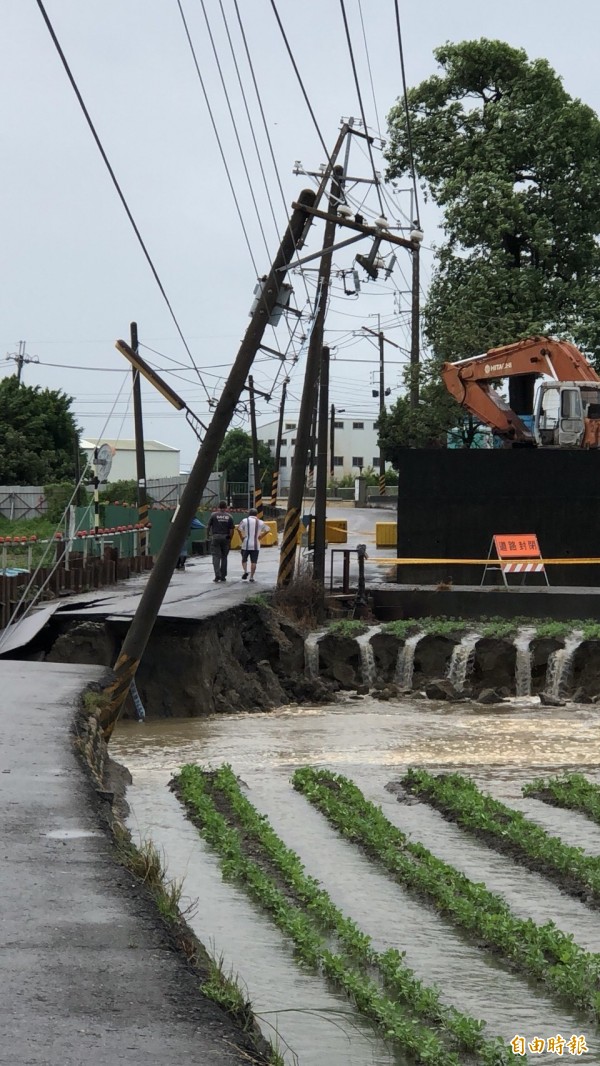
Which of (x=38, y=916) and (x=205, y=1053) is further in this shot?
(x=38, y=916)

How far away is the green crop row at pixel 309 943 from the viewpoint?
671 cm

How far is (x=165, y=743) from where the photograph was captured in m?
17.8

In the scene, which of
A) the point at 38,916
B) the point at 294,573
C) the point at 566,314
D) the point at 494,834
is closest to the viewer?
the point at 38,916

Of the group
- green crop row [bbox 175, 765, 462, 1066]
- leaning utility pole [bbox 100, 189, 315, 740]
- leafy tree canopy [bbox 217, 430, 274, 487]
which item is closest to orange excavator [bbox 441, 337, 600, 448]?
leaning utility pole [bbox 100, 189, 315, 740]

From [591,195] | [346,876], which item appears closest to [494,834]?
[346,876]

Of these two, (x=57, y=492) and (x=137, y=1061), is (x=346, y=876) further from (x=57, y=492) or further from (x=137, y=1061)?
(x=57, y=492)

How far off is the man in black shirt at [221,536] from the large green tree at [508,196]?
1970 cm

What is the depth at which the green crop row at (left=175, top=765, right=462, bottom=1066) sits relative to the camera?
22.0ft

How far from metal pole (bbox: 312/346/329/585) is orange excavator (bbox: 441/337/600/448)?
8.14 meters

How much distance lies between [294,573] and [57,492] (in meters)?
37.0

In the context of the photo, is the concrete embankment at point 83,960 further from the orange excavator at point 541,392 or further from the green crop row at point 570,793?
the orange excavator at point 541,392

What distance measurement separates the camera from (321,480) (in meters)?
28.4

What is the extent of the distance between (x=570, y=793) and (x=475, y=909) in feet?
15.2

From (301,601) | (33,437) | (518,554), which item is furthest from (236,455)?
(301,601)
